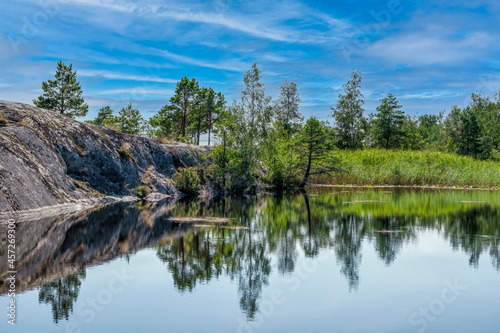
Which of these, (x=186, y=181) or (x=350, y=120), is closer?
(x=186, y=181)

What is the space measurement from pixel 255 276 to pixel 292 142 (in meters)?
A: 34.0

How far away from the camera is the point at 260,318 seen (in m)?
8.09

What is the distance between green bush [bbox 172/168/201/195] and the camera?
35.9 metres

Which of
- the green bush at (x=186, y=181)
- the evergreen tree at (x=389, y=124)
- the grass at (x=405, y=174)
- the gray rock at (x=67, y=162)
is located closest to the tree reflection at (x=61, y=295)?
the gray rock at (x=67, y=162)

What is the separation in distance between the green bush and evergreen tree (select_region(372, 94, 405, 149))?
44.8 meters

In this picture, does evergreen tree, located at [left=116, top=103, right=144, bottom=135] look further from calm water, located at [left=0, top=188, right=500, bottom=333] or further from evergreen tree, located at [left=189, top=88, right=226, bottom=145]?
calm water, located at [left=0, top=188, right=500, bottom=333]

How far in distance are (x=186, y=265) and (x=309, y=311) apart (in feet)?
14.2

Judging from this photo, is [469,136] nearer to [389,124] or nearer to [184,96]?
[389,124]

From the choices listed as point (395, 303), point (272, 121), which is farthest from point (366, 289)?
point (272, 121)

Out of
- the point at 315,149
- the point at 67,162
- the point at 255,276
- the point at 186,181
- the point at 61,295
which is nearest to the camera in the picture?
the point at 61,295

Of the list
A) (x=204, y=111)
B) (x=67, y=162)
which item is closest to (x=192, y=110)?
(x=204, y=111)

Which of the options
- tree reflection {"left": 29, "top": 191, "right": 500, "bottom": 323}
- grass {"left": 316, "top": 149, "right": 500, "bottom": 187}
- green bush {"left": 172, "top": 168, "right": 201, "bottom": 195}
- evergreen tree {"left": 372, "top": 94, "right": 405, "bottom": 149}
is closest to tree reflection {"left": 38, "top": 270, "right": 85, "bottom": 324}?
tree reflection {"left": 29, "top": 191, "right": 500, "bottom": 323}

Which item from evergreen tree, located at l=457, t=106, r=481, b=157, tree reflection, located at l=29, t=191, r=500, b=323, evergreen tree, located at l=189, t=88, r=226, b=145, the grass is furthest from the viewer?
evergreen tree, located at l=457, t=106, r=481, b=157

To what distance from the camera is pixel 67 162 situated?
2645 centimetres
